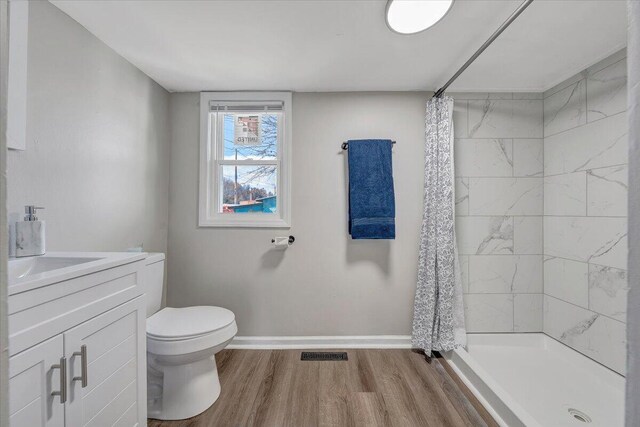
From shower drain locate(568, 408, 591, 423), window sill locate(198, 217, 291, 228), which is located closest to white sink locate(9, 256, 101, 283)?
window sill locate(198, 217, 291, 228)

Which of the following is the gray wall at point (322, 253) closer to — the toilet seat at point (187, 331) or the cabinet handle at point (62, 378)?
the toilet seat at point (187, 331)

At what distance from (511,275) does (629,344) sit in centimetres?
213

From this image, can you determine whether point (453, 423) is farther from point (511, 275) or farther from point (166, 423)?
point (166, 423)

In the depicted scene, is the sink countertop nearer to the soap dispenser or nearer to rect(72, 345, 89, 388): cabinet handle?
the soap dispenser

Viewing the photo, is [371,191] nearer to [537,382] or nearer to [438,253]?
[438,253]

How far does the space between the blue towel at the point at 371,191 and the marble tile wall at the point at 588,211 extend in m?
1.12

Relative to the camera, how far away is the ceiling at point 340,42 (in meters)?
1.32

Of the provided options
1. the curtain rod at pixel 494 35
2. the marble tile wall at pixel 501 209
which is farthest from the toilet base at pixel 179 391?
the curtain rod at pixel 494 35

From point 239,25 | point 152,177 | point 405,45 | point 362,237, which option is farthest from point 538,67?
point 152,177

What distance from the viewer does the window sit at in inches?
86.3

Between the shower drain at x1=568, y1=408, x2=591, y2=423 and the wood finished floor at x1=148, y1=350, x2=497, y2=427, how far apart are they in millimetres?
522

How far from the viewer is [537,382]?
1792 mm

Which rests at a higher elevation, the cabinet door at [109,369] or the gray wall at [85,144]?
the gray wall at [85,144]

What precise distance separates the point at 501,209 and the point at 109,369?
8.50 feet
